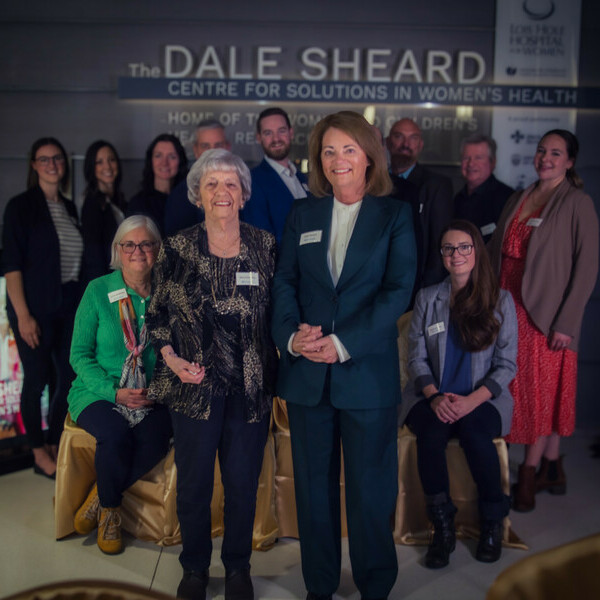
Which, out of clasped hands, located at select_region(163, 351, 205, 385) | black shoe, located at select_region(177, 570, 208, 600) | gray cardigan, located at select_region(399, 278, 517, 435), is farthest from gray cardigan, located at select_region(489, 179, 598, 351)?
black shoe, located at select_region(177, 570, 208, 600)

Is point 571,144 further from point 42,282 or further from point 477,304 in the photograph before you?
point 42,282

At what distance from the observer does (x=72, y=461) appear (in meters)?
2.88

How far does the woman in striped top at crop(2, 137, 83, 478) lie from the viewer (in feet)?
11.4

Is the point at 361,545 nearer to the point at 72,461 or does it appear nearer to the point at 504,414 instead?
the point at 504,414

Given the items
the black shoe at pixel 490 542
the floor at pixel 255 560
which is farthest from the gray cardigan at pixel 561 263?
the black shoe at pixel 490 542

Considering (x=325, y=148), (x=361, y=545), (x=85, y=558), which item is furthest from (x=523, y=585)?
(x=85, y=558)

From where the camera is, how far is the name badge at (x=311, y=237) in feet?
7.20

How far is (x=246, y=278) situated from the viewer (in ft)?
7.43

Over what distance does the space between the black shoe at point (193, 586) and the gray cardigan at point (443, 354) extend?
42.2 inches

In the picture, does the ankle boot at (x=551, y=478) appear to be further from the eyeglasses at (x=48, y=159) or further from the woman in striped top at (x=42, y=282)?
the eyeglasses at (x=48, y=159)

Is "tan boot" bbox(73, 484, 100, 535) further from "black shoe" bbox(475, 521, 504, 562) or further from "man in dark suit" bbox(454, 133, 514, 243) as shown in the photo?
"man in dark suit" bbox(454, 133, 514, 243)

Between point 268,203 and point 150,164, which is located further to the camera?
point 150,164

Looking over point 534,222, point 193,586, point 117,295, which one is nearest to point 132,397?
point 117,295

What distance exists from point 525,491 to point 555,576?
2.40 m
